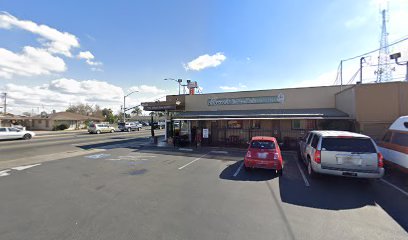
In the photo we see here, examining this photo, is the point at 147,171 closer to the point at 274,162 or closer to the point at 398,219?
the point at 274,162

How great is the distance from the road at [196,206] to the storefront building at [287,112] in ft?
22.9

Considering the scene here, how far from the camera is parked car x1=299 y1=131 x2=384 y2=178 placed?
670 cm

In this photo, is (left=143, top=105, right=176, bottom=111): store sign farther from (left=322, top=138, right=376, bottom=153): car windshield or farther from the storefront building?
(left=322, top=138, right=376, bottom=153): car windshield

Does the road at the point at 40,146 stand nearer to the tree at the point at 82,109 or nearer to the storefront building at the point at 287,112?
the storefront building at the point at 287,112

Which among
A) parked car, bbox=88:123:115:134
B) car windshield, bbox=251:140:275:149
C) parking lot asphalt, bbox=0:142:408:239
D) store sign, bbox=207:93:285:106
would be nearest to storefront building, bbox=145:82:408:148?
store sign, bbox=207:93:285:106

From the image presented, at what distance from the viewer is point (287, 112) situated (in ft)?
55.7

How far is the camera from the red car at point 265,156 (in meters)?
8.60

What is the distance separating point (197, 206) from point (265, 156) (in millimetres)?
4391

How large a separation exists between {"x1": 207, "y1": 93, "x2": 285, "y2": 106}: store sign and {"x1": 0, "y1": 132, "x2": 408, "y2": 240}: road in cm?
1102

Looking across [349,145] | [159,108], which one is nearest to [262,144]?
[349,145]

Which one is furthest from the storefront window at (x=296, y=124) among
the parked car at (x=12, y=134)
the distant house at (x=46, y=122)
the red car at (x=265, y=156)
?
the distant house at (x=46, y=122)

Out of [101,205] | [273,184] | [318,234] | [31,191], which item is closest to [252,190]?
[273,184]

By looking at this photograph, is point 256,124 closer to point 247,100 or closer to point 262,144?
point 247,100

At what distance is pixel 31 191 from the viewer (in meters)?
6.68
